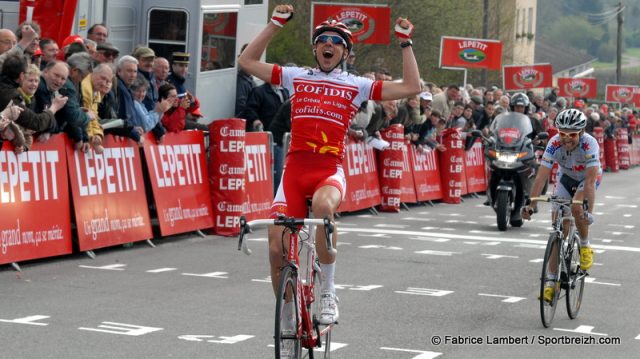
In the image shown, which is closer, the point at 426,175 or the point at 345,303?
the point at 345,303

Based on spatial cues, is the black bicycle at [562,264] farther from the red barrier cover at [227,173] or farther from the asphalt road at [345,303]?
the red barrier cover at [227,173]

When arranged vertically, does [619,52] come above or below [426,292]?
above

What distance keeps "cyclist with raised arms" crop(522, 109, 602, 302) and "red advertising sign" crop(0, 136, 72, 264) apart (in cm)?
486

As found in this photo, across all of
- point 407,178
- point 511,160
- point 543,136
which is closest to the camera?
point 543,136

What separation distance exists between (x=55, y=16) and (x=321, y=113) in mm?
9457

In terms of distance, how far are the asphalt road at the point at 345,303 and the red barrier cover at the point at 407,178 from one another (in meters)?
5.79

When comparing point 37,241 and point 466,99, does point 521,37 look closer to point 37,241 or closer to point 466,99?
point 466,99

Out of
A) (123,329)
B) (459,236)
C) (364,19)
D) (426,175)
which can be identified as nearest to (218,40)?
(426,175)

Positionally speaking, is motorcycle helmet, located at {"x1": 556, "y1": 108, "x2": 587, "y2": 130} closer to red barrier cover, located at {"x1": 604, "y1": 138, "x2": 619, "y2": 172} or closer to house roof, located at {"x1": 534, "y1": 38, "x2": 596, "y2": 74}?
red barrier cover, located at {"x1": 604, "y1": 138, "x2": 619, "y2": 172}

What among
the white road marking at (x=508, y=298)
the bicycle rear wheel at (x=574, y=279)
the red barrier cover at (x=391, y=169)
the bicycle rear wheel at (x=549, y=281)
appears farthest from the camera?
the red barrier cover at (x=391, y=169)

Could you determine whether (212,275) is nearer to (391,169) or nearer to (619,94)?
(391,169)

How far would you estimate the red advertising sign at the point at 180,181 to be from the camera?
1556 cm

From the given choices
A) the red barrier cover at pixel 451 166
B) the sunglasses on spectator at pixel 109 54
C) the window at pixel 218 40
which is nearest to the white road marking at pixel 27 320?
the sunglasses on spectator at pixel 109 54

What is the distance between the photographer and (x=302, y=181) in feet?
27.8
